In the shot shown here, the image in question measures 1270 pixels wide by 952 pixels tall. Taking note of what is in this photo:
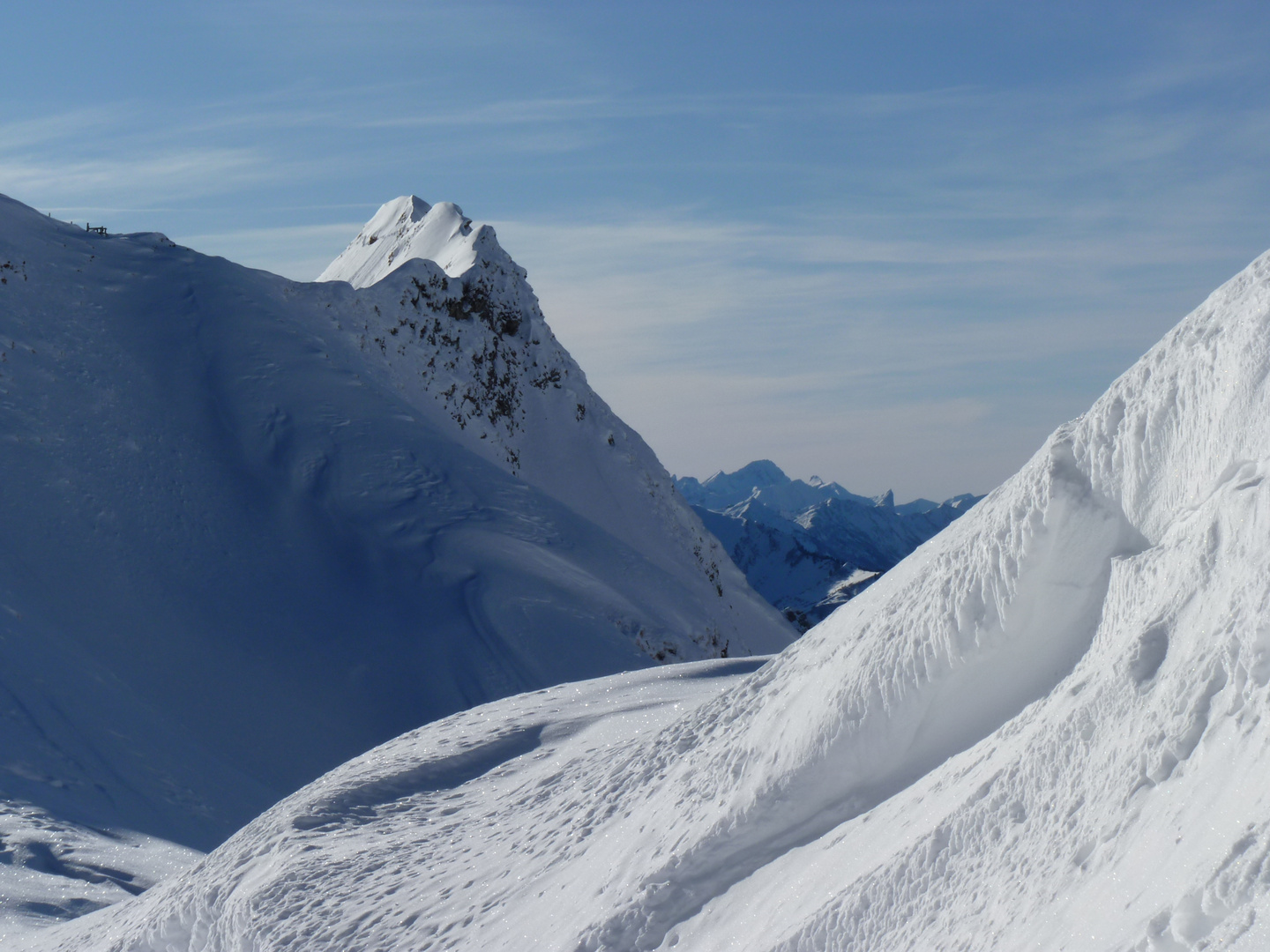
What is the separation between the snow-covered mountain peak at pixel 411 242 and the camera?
27.0m

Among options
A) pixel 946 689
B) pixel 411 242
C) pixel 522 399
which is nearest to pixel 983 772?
pixel 946 689

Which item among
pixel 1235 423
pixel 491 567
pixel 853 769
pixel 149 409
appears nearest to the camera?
pixel 1235 423

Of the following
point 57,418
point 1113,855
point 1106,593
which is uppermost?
point 57,418

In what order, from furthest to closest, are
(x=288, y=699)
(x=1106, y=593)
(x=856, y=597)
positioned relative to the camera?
(x=288, y=699) → (x=856, y=597) → (x=1106, y=593)

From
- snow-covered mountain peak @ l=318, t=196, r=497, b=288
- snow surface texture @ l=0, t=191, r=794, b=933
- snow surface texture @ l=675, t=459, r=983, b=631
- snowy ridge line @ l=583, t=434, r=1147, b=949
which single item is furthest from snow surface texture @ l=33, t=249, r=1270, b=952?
snow surface texture @ l=675, t=459, r=983, b=631

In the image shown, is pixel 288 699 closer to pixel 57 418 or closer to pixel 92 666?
pixel 92 666

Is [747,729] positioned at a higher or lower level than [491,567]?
lower

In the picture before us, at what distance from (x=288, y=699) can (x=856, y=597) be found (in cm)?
1023

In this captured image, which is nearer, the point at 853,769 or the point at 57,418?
the point at 853,769

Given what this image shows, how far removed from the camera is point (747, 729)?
4180 mm

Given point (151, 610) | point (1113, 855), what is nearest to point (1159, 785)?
point (1113, 855)

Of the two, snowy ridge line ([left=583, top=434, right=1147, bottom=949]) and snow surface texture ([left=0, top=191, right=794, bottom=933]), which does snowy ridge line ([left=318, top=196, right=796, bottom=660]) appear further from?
snowy ridge line ([left=583, top=434, right=1147, bottom=949])

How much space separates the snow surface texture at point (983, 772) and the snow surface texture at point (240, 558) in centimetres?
419

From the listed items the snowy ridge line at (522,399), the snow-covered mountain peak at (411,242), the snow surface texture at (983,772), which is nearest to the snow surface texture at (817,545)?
the snow-covered mountain peak at (411,242)
